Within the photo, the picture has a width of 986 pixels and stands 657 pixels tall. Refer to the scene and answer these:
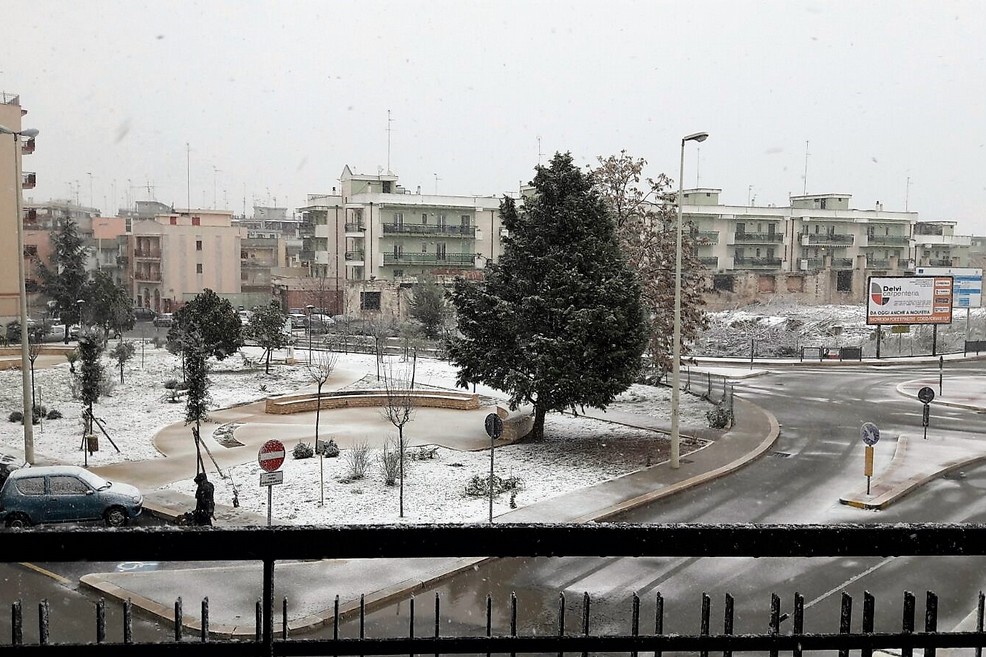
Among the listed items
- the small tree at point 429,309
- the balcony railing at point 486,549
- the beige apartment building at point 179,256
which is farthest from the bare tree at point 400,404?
the beige apartment building at point 179,256

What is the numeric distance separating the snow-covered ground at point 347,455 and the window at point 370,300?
2798cm

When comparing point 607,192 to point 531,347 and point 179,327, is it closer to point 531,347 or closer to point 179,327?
point 531,347

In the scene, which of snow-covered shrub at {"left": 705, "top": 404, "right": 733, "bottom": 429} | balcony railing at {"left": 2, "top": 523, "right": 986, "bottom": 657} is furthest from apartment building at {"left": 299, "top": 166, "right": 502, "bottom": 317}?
balcony railing at {"left": 2, "top": 523, "right": 986, "bottom": 657}

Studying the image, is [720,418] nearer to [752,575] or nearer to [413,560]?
[752,575]

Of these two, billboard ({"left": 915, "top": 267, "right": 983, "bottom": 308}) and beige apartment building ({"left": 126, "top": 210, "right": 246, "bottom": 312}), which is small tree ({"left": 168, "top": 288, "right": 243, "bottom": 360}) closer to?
beige apartment building ({"left": 126, "top": 210, "right": 246, "bottom": 312})

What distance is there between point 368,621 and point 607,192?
20676 mm

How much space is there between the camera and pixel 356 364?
38031 mm

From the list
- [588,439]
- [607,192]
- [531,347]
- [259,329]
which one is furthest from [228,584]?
[259,329]

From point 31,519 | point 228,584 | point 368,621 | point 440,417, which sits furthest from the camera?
point 440,417

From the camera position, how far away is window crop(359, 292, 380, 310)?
201 ft

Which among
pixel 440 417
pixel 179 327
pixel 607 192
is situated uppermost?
pixel 607 192

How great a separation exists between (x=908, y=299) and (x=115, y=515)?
39.1 m

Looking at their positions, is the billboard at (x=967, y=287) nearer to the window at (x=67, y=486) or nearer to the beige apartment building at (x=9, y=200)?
the beige apartment building at (x=9, y=200)

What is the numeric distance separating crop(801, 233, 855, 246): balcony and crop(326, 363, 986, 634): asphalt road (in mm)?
53691
